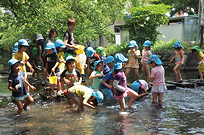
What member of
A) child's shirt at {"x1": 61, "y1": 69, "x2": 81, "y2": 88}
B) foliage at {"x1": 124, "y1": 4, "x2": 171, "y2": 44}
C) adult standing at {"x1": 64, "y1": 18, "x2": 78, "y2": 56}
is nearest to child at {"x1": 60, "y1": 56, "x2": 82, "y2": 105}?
child's shirt at {"x1": 61, "y1": 69, "x2": 81, "y2": 88}

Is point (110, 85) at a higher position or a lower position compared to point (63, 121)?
higher

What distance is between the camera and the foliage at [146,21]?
55.7ft

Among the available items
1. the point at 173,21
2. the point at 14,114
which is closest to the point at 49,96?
the point at 14,114

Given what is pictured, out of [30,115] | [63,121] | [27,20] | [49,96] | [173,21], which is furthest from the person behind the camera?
[173,21]

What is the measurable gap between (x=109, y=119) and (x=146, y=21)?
13731mm

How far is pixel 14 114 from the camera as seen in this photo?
5.46m

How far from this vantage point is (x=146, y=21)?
57.1ft

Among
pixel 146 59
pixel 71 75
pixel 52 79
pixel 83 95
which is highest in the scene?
pixel 146 59

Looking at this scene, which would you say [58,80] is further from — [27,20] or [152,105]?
[27,20]

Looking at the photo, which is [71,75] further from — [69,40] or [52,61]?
[69,40]

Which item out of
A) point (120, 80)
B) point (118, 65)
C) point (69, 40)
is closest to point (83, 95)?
point (120, 80)

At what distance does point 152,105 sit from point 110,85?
1.30 metres

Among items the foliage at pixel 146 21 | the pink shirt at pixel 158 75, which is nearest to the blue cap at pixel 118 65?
the pink shirt at pixel 158 75

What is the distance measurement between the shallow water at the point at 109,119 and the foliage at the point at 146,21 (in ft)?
37.5
